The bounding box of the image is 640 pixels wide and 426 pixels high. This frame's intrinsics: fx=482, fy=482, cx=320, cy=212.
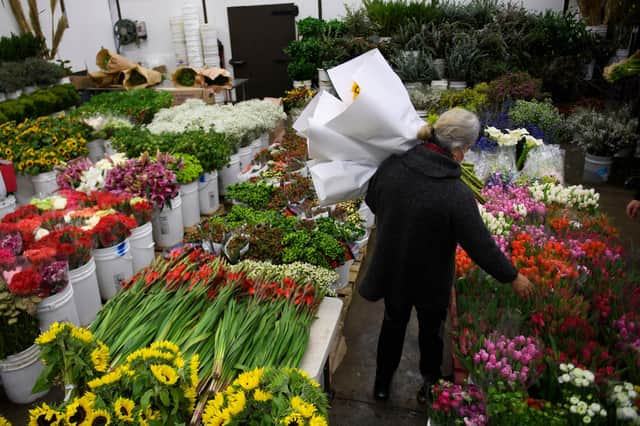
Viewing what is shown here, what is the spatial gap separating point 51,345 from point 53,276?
111cm

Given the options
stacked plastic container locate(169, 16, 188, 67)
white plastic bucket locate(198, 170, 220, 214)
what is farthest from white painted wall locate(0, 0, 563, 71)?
white plastic bucket locate(198, 170, 220, 214)

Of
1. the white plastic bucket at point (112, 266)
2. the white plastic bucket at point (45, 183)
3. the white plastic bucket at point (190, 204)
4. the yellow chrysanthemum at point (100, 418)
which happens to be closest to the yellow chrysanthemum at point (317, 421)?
the yellow chrysanthemum at point (100, 418)

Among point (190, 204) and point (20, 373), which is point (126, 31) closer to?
point (190, 204)

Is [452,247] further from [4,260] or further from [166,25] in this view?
[166,25]

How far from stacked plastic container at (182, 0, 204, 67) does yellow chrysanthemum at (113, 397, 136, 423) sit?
29.8 ft

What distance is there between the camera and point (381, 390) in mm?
2781

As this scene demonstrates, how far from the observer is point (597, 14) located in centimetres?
837

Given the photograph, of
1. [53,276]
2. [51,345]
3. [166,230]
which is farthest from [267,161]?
[51,345]

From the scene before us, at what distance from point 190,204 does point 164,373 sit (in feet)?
10.1

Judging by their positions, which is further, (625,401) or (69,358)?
(69,358)

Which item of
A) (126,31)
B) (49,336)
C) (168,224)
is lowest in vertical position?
(168,224)

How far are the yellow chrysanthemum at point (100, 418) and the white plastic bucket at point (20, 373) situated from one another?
143 cm

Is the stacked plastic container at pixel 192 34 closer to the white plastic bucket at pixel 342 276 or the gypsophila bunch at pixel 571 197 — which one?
the white plastic bucket at pixel 342 276

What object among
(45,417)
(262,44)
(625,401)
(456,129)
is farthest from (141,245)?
(262,44)
